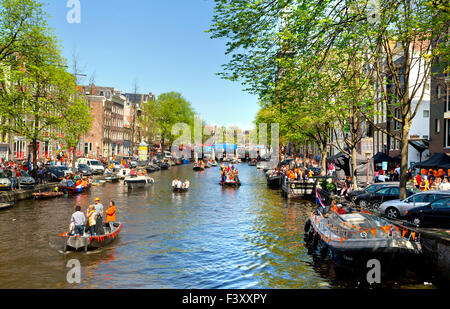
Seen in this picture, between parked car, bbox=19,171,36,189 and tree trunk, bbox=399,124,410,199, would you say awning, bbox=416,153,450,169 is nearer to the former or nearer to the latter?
tree trunk, bbox=399,124,410,199

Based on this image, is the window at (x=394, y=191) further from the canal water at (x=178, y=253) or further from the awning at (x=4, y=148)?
the awning at (x=4, y=148)

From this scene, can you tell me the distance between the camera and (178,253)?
18641mm

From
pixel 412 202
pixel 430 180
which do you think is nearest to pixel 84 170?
pixel 430 180

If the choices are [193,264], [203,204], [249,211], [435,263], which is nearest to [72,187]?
[203,204]

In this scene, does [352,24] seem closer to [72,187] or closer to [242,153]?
[72,187]

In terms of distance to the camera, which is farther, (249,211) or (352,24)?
(249,211)

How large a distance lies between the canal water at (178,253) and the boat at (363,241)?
821mm

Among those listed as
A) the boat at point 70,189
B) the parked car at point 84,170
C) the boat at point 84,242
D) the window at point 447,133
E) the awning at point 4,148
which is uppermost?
the window at point 447,133

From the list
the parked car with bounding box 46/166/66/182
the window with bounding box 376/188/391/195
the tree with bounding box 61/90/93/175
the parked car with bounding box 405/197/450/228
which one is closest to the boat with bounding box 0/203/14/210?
the parked car with bounding box 46/166/66/182

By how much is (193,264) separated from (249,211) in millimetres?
14741

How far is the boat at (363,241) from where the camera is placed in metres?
14.4


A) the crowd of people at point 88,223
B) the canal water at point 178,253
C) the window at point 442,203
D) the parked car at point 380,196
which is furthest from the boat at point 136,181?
the window at point 442,203

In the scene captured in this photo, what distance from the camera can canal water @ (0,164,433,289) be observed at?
14812 millimetres
